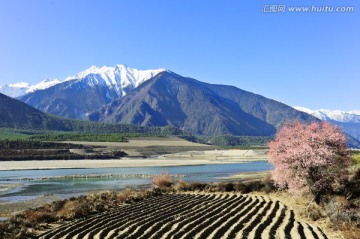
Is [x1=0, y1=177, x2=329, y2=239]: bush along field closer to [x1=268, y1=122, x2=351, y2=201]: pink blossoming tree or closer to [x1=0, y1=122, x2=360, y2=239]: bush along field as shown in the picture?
[x1=0, y1=122, x2=360, y2=239]: bush along field

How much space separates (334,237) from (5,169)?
3790 inches

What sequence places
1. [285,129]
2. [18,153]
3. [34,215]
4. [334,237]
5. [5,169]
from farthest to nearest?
1. [18,153]
2. [5,169]
3. [285,129]
4. [34,215]
5. [334,237]

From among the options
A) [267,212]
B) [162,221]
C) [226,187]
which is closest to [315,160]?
[267,212]

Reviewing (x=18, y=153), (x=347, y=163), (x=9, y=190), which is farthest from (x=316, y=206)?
(x=18, y=153)

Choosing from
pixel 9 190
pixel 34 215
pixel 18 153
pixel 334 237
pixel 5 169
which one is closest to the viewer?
pixel 334 237

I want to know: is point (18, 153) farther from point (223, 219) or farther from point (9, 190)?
point (223, 219)

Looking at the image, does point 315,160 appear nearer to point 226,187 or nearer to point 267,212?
point 267,212

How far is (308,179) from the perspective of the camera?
3106 centimetres

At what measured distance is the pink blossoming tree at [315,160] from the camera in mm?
30469

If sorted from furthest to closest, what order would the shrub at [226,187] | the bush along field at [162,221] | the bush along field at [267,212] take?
the shrub at [226,187] < the bush along field at [267,212] < the bush along field at [162,221]

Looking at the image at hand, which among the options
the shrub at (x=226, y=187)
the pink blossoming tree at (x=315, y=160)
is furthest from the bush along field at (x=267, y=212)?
the shrub at (x=226, y=187)

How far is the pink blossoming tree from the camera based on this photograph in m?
30.5

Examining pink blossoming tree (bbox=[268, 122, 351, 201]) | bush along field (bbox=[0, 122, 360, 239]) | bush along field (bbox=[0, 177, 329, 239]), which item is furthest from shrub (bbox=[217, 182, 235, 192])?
pink blossoming tree (bbox=[268, 122, 351, 201])

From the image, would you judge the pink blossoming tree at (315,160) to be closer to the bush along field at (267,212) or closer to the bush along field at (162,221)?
the bush along field at (267,212)
